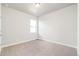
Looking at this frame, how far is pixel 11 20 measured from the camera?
1844 mm

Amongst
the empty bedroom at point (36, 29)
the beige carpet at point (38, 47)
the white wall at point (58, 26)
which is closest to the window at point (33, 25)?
the empty bedroom at point (36, 29)

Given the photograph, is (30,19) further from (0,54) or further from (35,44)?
(0,54)

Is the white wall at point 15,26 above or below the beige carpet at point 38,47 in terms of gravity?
above

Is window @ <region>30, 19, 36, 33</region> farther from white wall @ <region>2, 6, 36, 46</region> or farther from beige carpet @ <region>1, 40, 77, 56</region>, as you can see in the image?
beige carpet @ <region>1, 40, 77, 56</region>

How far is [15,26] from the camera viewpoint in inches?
80.0

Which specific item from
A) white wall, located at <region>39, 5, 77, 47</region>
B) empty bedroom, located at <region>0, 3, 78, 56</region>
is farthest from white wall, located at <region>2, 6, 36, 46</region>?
white wall, located at <region>39, 5, 77, 47</region>

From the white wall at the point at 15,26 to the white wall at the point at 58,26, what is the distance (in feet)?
1.12

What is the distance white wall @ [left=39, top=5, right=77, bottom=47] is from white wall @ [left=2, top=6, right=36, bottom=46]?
0.34m

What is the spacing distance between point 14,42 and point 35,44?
1.99 ft

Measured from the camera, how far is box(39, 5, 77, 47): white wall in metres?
1.80

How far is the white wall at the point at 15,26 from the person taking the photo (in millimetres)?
1708

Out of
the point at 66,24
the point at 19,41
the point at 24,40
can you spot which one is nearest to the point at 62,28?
the point at 66,24

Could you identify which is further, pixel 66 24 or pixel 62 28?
pixel 62 28

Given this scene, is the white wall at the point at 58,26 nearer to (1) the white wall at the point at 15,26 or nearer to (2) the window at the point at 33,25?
(2) the window at the point at 33,25
